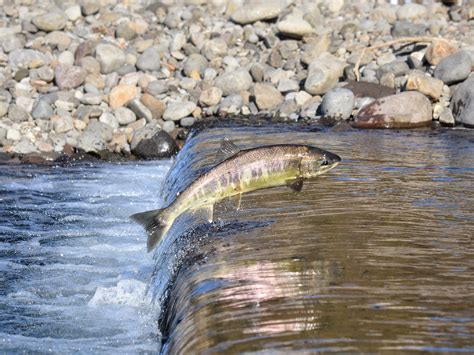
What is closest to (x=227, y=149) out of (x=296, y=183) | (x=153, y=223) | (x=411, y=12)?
(x=296, y=183)

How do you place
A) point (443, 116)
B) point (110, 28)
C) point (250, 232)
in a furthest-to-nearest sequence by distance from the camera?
point (110, 28), point (443, 116), point (250, 232)

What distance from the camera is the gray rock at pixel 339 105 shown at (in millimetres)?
14227

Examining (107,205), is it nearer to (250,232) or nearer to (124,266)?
(124,266)

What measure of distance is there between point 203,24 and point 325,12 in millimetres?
2783

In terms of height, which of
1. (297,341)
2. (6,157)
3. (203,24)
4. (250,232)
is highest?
(297,341)

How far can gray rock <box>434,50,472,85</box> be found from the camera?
570 inches

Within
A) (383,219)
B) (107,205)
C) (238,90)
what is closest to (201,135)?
(107,205)

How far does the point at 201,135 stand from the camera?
1235cm

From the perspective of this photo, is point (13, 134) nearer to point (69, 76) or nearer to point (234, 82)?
point (69, 76)

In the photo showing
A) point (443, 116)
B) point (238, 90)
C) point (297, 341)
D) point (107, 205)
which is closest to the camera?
point (297, 341)

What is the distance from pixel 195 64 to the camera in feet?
55.3

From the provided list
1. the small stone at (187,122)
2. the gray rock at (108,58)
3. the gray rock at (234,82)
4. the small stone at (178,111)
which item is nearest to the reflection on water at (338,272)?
the small stone at (187,122)

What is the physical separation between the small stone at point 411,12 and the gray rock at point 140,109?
21.0ft

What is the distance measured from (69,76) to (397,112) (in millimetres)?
6162
